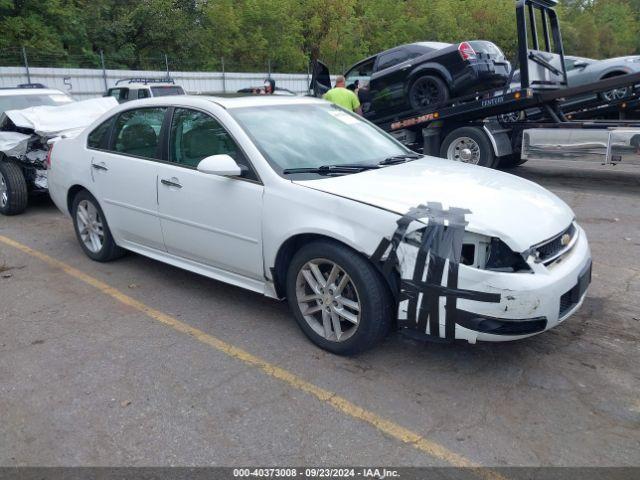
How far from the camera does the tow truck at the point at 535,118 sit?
870 centimetres

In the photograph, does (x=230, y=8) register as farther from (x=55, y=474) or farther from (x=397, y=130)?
(x=55, y=474)

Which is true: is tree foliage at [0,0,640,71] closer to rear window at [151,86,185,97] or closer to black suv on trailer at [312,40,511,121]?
rear window at [151,86,185,97]

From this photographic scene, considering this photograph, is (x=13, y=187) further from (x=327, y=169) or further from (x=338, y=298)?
(x=338, y=298)

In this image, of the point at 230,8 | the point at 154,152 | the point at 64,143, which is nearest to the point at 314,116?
the point at 154,152

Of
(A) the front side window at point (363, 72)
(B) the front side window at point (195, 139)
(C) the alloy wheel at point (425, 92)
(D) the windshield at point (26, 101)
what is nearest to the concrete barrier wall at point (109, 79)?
(A) the front side window at point (363, 72)

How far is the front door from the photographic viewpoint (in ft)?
13.2

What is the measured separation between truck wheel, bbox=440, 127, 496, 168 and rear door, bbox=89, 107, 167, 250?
611 centimetres

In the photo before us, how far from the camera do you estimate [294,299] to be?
388 cm

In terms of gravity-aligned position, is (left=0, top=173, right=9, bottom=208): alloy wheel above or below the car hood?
below

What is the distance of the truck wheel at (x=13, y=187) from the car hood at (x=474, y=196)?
17.3 feet

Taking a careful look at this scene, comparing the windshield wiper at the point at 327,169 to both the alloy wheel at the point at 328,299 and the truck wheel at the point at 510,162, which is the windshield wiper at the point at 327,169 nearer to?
the alloy wheel at the point at 328,299

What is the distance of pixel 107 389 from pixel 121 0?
32.2 meters

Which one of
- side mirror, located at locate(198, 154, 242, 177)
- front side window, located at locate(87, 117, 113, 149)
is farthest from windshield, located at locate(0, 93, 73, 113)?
side mirror, located at locate(198, 154, 242, 177)

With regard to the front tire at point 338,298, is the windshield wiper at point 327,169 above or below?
above
